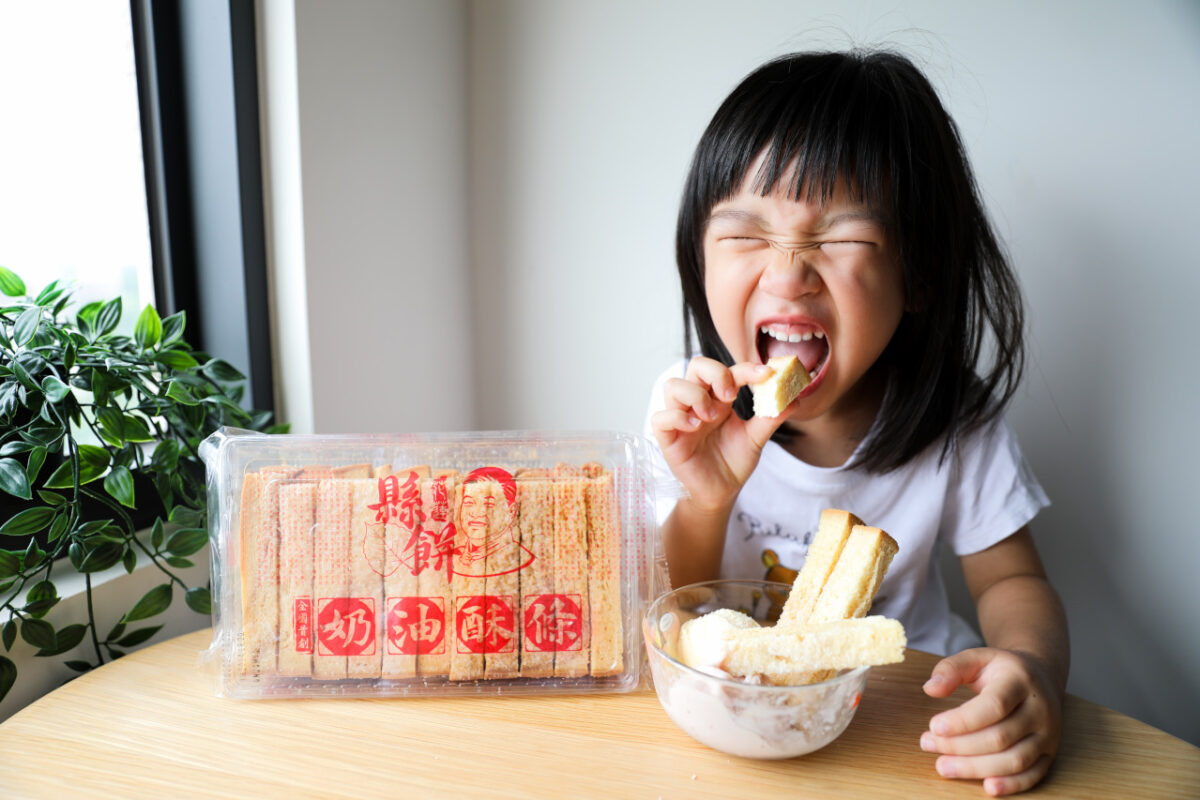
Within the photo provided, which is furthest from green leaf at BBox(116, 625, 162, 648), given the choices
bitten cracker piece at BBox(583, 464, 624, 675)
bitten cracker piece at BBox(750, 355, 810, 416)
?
bitten cracker piece at BBox(750, 355, 810, 416)

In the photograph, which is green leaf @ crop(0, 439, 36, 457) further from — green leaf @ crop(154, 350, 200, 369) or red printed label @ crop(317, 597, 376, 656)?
red printed label @ crop(317, 597, 376, 656)

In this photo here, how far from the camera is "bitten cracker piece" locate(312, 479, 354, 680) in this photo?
692 mm

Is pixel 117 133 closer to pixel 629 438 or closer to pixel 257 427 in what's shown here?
pixel 257 427

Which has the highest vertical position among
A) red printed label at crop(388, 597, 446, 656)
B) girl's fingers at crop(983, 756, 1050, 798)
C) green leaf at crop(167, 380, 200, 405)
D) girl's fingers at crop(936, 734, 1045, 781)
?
green leaf at crop(167, 380, 200, 405)

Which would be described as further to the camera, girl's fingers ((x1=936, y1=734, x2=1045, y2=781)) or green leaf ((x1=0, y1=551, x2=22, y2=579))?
green leaf ((x1=0, y1=551, x2=22, y2=579))

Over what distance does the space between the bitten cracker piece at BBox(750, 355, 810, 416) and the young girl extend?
15 mm

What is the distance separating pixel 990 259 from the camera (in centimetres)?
106

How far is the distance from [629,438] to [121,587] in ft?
2.18

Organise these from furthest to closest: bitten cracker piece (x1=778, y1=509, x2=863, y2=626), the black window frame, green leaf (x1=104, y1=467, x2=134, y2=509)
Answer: the black window frame
green leaf (x1=104, y1=467, x2=134, y2=509)
bitten cracker piece (x1=778, y1=509, x2=863, y2=626)

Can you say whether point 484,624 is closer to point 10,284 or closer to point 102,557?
point 102,557

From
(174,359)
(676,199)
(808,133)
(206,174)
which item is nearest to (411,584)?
(174,359)

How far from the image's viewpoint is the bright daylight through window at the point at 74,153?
942mm

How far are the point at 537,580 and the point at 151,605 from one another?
0.48 meters

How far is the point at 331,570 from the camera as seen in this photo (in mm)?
696
